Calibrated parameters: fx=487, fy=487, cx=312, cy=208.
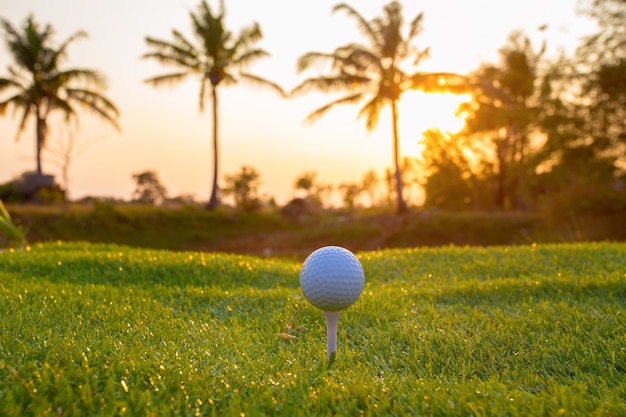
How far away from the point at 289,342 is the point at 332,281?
38.6 inches

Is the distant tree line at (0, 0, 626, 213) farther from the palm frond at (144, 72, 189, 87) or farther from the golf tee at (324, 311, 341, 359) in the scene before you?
the golf tee at (324, 311, 341, 359)

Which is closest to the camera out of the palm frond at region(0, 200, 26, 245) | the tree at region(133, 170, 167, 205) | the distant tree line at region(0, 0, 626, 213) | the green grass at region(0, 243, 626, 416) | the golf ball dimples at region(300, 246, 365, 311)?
the green grass at region(0, 243, 626, 416)

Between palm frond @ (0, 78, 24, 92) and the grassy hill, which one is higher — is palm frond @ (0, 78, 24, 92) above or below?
above

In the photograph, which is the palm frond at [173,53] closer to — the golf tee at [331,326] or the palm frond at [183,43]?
the palm frond at [183,43]

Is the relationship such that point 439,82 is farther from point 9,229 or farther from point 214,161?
point 9,229

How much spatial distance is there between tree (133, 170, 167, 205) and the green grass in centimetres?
2573

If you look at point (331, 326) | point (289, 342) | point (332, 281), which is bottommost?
Answer: point (289, 342)

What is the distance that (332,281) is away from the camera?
113 inches

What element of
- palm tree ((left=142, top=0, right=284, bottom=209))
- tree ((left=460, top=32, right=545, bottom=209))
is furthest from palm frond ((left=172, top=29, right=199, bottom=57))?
tree ((left=460, top=32, right=545, bottom=209))

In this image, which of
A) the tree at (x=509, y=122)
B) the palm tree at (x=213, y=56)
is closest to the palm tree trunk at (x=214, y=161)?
the palm tree at (x=213, y=56)

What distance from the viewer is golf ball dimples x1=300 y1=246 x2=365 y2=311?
112 inches

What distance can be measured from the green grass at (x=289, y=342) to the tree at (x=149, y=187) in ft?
84.4

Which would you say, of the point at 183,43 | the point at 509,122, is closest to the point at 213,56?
the point at 183,43

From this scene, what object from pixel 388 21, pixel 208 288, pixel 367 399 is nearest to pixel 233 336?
pixel 367 399
